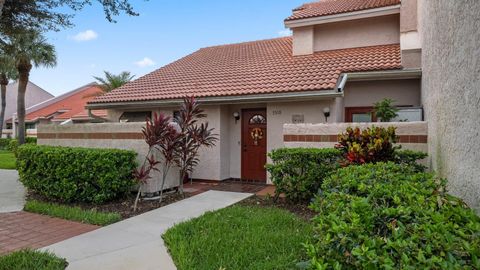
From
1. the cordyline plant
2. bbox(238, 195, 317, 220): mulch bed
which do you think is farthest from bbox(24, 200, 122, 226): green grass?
bbox(238, 195, 317, 220): mulch bed

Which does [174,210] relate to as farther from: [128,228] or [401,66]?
[401,66]

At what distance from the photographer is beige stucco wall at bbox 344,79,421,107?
10352mm

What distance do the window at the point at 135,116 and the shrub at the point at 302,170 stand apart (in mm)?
7222

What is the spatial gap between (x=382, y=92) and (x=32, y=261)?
10.3 m

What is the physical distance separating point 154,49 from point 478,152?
16.6 m

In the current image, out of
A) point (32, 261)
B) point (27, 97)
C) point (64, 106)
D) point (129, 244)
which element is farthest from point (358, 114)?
point (27, 97)

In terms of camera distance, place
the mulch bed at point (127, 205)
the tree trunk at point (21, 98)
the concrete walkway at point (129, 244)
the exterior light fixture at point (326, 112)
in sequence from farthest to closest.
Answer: the tree trunk at point (21, 98), the exterior light fixture at point (326, 112), the mulch bed at point (127, 205), the concrete walkway at point (129, 244)

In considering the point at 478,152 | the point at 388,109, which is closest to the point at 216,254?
the point at 478,152

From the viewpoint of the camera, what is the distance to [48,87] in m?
43.1

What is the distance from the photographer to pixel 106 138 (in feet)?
31.9

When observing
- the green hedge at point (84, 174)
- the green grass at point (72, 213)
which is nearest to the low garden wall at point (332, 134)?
the green hedge at point (84, 174)

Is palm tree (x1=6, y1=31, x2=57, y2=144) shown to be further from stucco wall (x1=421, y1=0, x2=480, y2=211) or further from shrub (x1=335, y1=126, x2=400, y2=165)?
stucco wall (x1=421, y1=0, x2=480, y2=211)

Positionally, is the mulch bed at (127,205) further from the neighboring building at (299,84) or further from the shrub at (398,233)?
the shrub at (398,233)

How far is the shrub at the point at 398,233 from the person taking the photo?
70.1 inches
